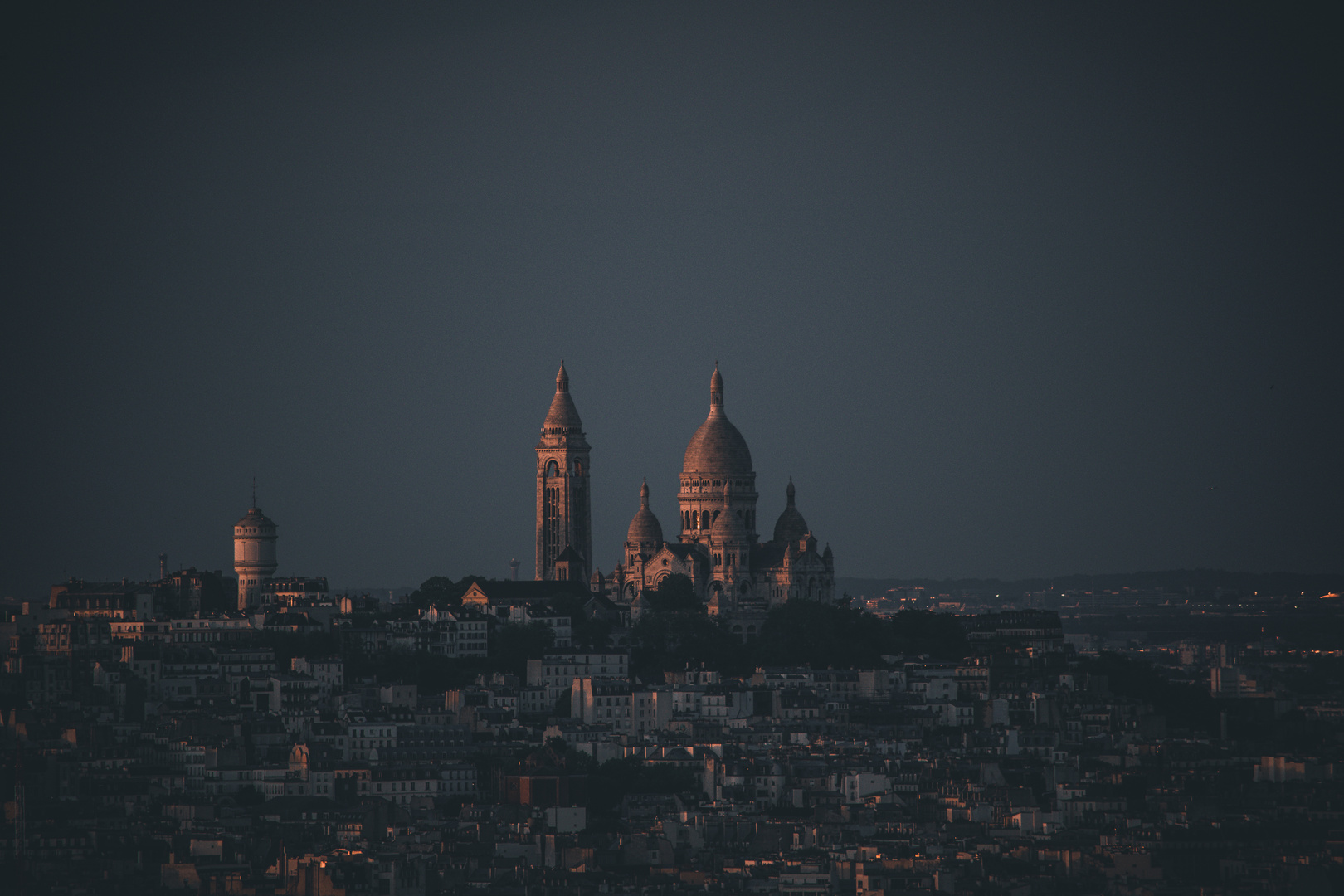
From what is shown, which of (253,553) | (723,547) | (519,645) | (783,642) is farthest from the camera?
(723,547)

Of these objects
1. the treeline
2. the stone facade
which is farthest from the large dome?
the treeline

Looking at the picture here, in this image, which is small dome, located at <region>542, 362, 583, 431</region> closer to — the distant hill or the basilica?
the basilica

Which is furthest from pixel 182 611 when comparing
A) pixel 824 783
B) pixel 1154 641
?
pixel 1154 641

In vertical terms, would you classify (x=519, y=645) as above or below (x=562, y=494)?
below

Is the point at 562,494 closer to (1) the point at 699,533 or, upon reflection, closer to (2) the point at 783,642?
(1) the point at 699,533

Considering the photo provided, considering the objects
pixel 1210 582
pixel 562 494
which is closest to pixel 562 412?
pixel 562 494

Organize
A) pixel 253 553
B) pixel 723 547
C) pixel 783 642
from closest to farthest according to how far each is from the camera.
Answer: pixel 783 642, pixel 253 553, pixel 723 547
